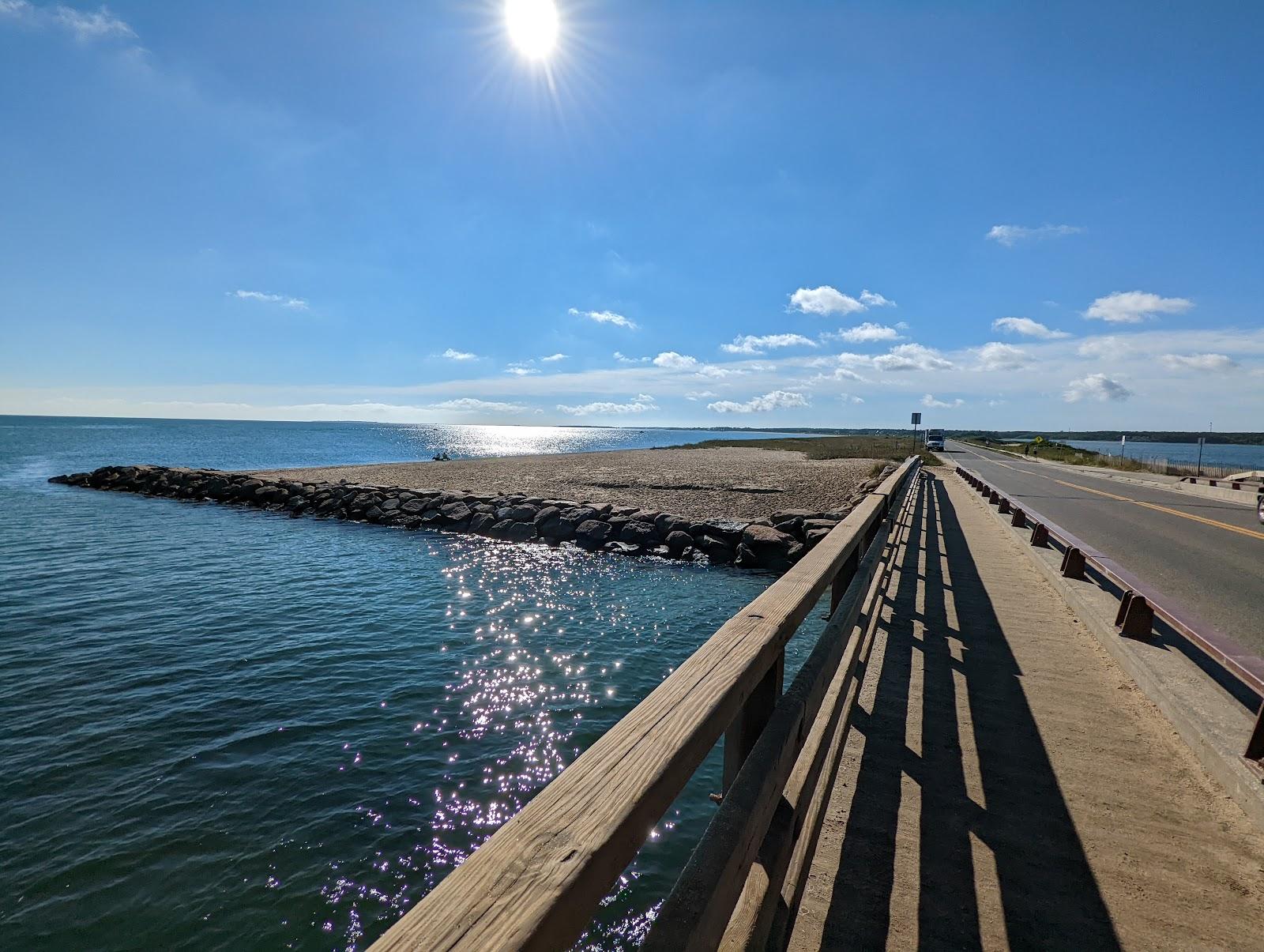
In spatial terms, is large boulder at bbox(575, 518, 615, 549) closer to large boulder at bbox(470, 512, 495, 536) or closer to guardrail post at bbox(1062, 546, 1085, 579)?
large boulder at bbox(470, 512, 495, 536)

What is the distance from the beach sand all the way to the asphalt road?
6.63 m

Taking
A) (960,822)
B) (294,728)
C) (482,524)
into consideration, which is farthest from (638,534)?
(960,822)

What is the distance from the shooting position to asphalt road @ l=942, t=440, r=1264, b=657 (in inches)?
245

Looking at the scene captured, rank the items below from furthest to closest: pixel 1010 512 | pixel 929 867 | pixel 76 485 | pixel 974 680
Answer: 1. pixel 76 485
2. pixel 1010 512
3. pixel 974 680
4. pixel 929 867

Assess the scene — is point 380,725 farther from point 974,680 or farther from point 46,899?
point 974,680

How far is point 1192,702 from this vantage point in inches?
139

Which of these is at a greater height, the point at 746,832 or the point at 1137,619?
the point at 746,832

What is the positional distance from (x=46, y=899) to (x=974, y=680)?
6.36 m

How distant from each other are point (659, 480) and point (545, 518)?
37.2ft

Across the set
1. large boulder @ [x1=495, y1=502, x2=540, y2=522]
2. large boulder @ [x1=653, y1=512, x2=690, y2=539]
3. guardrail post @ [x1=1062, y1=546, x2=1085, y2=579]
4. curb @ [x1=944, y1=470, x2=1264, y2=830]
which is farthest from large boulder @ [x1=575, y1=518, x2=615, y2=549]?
curb @ [x1=944, y1=470, x2=1264, y2=830]

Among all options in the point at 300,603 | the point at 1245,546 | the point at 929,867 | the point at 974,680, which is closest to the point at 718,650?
the point at 929,867

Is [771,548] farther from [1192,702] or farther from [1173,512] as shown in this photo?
[1192,702]

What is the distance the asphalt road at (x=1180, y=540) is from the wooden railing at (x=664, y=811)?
17.5ft

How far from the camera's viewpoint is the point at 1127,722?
12.1 ft
